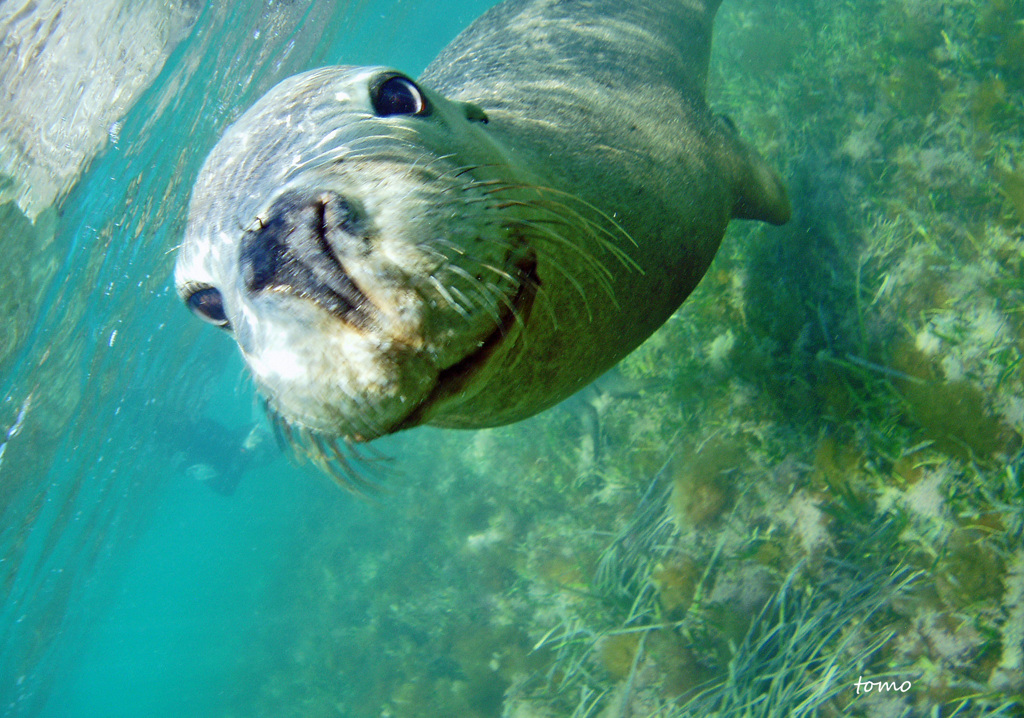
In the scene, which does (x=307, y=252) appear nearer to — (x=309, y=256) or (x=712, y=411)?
Answer: (x=309, y=256)

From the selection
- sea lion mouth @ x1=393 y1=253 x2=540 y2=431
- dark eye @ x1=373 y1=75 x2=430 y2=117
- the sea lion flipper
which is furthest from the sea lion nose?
the sea lion flipper

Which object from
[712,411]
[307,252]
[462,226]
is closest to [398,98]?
[462,226]

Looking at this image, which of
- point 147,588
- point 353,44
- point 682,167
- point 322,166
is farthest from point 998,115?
point 147,588

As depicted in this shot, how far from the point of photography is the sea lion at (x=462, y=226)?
46.3 inches

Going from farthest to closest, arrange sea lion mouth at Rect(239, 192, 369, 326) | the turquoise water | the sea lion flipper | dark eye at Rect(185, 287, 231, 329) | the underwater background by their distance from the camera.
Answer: the turquoise water, the underwater background, the sea lion flipper, dark eye at Rect(185, 287, 231, 329), sea lion mouth at Rect(239, 192, 369, 326)

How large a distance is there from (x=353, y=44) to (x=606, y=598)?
2141 centimetres

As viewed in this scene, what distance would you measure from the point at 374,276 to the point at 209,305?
1505mm

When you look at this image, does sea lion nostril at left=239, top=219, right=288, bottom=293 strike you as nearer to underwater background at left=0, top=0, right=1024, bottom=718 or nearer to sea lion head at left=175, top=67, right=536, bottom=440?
sea lion head at left=175, top=67, right=536, bottom=440

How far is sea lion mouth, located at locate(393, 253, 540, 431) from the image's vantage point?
135 cm

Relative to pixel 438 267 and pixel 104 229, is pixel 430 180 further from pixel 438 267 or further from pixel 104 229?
pixel 104 229

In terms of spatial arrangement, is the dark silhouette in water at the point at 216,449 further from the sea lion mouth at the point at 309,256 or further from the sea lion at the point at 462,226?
the sea lion mouth at the point at 309,256

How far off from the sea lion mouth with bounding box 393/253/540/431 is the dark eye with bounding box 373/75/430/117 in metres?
0.72

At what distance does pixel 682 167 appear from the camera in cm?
279

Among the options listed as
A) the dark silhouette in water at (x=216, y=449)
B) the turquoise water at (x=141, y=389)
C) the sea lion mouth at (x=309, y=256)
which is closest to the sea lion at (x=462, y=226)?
the sea lion mouth at (x=309, y=256)
